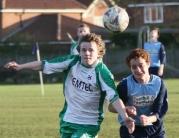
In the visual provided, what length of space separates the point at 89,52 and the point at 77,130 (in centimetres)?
88

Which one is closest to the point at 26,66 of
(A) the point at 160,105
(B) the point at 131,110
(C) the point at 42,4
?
(B) the point at 131,110

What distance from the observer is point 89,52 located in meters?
6.25

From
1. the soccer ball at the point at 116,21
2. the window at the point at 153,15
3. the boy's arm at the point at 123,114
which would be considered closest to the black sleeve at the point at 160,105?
the boy's arm at the point at 123,114

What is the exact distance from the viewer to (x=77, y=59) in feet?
21.7

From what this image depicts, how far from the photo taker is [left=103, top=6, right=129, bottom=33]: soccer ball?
10.0 metres

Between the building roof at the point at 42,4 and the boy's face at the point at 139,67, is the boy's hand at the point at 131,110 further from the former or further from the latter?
the building roof at the point at 42,4

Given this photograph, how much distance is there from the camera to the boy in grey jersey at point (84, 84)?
20.6 feet

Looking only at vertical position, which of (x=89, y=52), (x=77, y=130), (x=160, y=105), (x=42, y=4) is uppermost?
(x=42, y=4)

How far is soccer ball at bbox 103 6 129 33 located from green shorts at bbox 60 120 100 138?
12.0 feet

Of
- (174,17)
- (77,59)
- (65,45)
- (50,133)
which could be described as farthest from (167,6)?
(77,59)

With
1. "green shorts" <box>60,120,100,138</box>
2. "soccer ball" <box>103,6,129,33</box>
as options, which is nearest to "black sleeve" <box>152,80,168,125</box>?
"green shorts" <box>60,120,100,138</box>

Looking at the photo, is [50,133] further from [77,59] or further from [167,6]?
[167,6]

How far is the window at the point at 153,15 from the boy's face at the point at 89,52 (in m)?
44.6

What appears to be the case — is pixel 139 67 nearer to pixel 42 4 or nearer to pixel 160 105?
pixel 160 105
